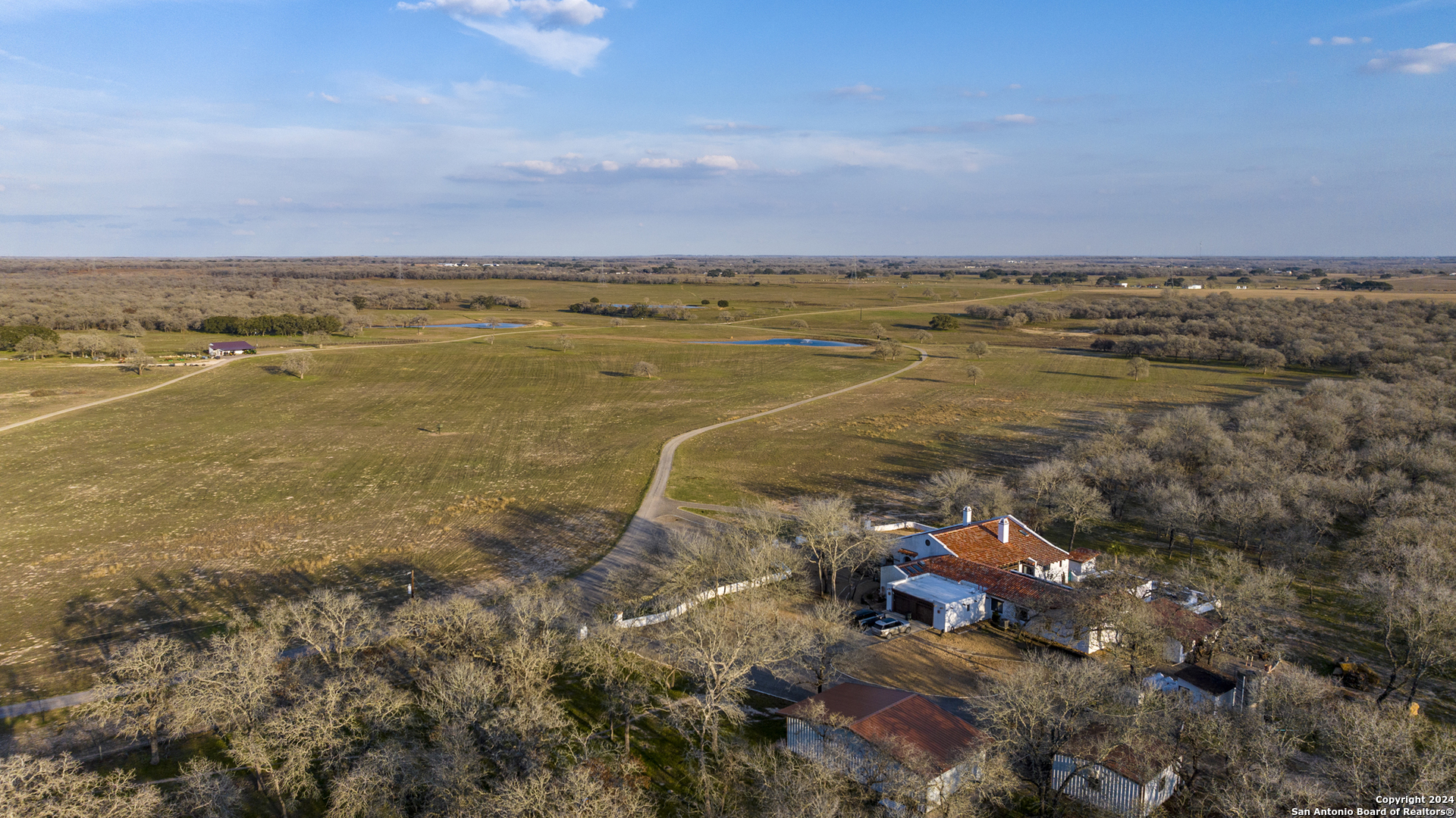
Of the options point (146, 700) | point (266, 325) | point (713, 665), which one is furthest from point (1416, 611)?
point (266, 325)

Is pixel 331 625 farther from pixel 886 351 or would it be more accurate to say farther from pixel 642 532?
pixel 886 351

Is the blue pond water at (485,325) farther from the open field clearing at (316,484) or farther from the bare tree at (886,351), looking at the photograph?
the bare tree at (886,351)

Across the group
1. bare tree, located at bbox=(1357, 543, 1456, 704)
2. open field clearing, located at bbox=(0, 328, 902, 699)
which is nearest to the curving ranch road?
open field clearing, located at bbox=(0, 328, 902, 699)

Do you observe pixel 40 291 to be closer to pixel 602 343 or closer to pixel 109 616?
pixel 602 343

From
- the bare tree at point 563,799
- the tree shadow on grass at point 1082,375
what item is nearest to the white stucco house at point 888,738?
the bare tree at point 563,799

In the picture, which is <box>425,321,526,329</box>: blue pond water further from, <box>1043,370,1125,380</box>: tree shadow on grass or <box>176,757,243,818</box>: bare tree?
<box>176,757,243,818</box>: bare tree

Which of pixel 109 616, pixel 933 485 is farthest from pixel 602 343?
pixel 109 616
